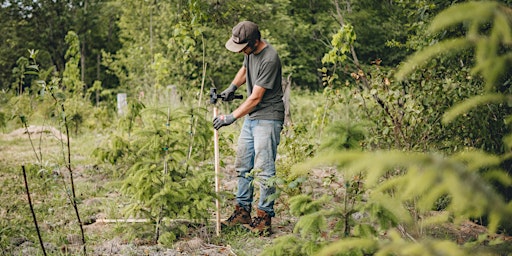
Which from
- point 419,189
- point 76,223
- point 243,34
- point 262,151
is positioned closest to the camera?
point 419,189

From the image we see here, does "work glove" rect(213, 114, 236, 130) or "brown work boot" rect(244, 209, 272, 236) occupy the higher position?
"work glove" rect(213, 114, 236, 130)

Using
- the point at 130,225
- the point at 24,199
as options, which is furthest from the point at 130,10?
the point at 130,225

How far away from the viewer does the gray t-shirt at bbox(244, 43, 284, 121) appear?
4.29 m

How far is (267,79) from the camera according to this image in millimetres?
4281

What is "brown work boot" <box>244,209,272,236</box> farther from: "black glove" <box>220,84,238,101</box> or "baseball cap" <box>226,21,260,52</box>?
"baseball cap" <box>226,21,260,52</box>

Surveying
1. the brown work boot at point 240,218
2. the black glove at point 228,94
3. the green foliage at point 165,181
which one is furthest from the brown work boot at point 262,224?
the black glove at point 228,94

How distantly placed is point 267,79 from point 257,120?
0.41 metres

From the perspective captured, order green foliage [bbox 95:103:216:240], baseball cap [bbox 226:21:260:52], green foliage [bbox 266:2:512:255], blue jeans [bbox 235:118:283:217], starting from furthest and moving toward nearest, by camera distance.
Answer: blue jeans [bbox 235:118:283:217] → baseball cap [bbox 226:21:260:52] → green foliage [bbox 95:103:216:240] → green foliage [bbox 266:2:512:255]

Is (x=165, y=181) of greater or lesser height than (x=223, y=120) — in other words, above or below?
below

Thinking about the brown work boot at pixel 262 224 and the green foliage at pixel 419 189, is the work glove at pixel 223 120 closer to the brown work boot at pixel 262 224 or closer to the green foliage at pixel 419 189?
the brown work boot at pixel 262 224

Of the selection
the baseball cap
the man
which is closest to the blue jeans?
the man

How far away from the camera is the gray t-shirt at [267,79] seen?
4.29 meters

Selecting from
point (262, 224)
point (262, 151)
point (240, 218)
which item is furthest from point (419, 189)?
point (240, 218)

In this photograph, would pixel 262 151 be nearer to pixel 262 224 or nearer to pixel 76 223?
pixel 262 224
